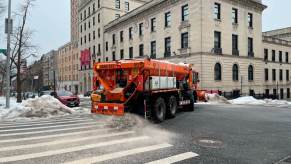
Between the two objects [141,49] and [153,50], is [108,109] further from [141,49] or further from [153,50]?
[141,49]

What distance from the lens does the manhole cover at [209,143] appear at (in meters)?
8.03

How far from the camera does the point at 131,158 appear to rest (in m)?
6.63

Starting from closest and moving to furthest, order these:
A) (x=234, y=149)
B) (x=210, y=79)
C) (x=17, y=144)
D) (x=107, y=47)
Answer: (x=234, y=149), (x=17, y=144), (x=210, y=79), (x=107, y=47)

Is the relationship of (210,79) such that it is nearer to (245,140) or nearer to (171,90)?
(171,90)

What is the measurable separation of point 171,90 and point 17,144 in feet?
26.2

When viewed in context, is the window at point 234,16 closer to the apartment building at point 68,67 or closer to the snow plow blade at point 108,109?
the snow plow blade at point 108,109

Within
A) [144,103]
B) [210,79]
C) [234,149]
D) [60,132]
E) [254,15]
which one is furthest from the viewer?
[254,15]

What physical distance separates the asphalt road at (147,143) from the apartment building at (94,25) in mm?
47587

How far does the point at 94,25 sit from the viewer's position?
63219mm

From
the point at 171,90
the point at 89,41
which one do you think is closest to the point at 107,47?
the point at 89,41

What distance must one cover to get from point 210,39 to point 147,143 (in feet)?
92.9

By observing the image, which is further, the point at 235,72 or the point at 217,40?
the point at 235,72

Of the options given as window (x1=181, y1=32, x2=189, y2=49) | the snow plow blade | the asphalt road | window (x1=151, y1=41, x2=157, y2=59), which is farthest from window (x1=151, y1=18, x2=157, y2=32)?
the asphalt road

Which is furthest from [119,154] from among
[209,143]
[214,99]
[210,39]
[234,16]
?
[234,16]
